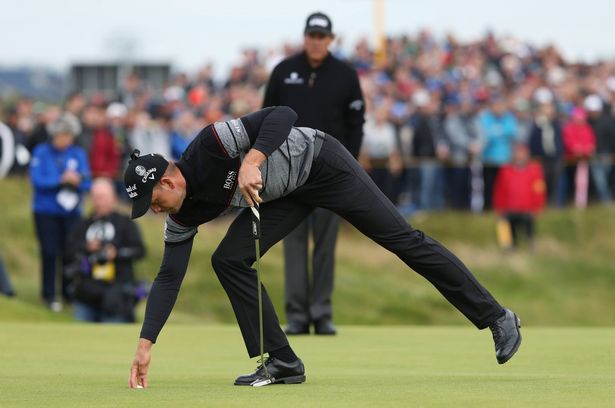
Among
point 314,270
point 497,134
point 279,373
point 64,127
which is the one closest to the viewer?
point 279,373

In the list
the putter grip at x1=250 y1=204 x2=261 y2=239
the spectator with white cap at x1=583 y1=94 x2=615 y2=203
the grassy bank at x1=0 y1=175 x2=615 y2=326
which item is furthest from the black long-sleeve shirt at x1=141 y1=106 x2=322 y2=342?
the spectator with white cap at x1=583 y1=94 x2=615 y2=203

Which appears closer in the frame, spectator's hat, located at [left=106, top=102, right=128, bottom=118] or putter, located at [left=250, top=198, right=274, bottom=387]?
putter, located at [left=250, top=198, right=274, bottom=387]

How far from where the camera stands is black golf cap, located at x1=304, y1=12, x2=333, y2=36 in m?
12.6

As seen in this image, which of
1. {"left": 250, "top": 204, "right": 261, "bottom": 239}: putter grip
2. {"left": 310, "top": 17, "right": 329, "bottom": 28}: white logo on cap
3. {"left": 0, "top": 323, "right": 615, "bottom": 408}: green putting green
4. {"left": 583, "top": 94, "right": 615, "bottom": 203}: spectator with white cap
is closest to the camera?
{"left": 0, "top": 323, "right": 615, "bottom": 408}: green putting green

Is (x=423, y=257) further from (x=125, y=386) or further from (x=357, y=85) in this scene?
(x=357, y=85)

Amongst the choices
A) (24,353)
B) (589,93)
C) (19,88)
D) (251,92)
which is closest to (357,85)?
(24,353)

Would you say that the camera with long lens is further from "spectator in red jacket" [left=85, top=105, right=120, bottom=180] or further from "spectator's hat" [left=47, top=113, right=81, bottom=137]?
"spectator in red jacket" [left=85, top=105, right=120, bottom=180]

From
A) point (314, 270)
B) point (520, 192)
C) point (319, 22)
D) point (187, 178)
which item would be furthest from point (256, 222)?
point (520, 192)

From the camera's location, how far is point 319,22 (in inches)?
495

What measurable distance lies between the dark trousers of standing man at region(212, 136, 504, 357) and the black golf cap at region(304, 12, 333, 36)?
431cm

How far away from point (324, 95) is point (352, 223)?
172 inches

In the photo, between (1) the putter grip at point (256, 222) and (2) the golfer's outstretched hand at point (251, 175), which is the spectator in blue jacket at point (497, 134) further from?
(2) the golfer's outstretched hand at point (251, 175)

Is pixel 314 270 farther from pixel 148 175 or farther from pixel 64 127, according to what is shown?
pixel 148 175

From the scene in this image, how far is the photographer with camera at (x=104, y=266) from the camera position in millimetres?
15852
